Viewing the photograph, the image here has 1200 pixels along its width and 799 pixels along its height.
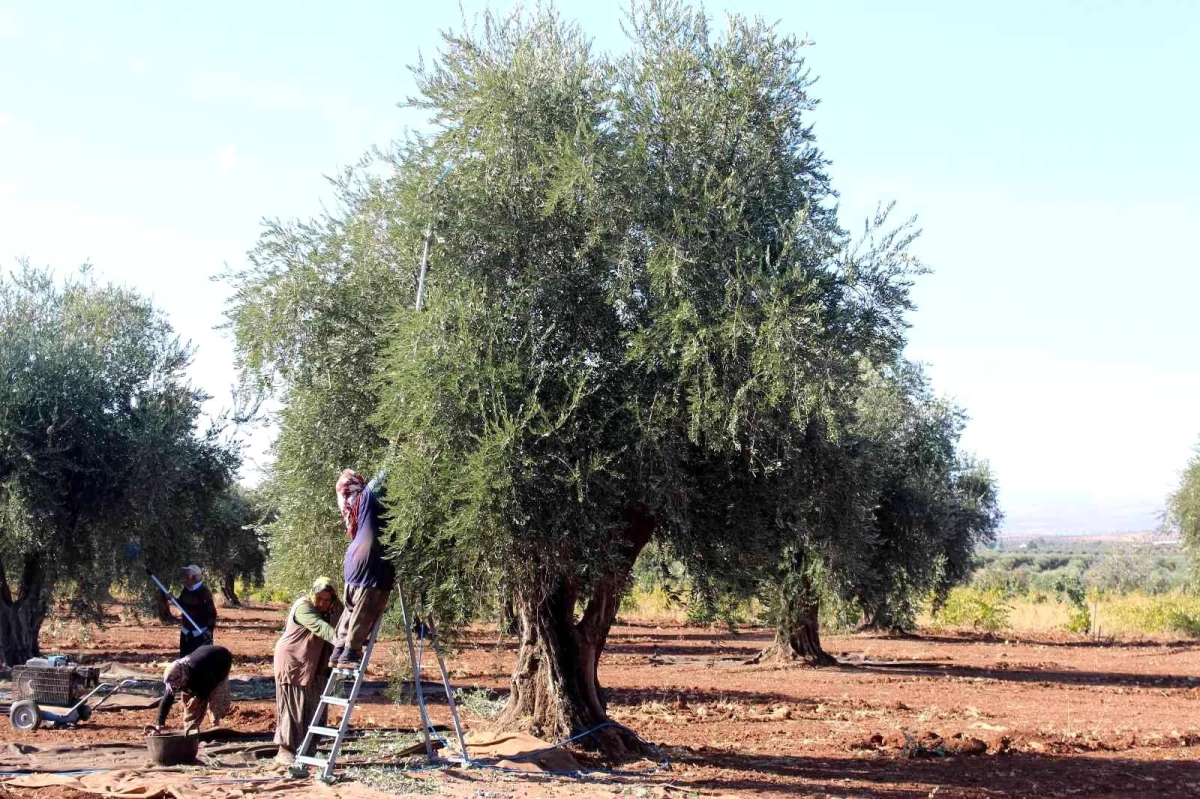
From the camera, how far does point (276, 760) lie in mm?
10734

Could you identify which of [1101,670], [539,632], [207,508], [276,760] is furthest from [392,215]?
[1101,670]

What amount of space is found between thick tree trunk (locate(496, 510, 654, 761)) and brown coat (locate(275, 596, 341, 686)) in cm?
218

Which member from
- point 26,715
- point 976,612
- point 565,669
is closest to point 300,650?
point 565,669

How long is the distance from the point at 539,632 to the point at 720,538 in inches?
88.7

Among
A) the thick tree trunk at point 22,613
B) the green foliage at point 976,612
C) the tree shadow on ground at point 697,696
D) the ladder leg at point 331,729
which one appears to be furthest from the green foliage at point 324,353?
the green foliage at point 976,612

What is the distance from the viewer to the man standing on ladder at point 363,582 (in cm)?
1030

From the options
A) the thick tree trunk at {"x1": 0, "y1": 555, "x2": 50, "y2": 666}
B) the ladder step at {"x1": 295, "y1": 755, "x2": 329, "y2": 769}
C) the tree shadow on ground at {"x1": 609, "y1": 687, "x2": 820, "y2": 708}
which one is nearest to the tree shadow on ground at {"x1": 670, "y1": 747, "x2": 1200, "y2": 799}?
the ladder step at {"x1": 295, "y1": 755, "x2": 329, "y2": 769}

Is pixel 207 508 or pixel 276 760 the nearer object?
pixel 276 760

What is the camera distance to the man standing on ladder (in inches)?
406

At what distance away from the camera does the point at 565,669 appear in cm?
1239

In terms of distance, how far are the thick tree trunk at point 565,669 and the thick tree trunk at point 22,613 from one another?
37.9 feet

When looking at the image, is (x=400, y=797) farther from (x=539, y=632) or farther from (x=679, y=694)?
(x=679, y=694)

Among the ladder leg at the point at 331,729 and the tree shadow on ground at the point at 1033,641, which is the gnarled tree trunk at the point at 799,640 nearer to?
the tree shadow on ground at the point at 1033,641

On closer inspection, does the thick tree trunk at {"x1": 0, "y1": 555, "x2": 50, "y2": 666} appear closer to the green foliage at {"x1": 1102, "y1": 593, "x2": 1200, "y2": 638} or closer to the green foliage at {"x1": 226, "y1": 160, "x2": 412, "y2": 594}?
the green foliage at {"x1": 226, "y1": 160, "x2": 412, "y2": 594}
